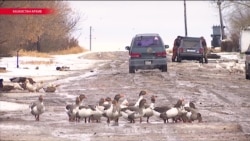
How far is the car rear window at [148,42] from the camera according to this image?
26.7 meters

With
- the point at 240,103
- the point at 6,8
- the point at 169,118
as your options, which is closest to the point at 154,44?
the point at 6,8

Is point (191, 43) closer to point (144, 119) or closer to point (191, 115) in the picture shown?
point (144, 119)

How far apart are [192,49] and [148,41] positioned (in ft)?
33.5

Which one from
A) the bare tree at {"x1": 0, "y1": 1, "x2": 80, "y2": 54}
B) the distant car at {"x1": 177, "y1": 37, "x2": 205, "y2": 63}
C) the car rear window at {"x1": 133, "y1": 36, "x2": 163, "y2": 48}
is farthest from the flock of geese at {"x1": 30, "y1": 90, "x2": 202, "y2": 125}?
the distant car at {"x1": 177, "y1": 37, "x2": 205, "y2": 63}

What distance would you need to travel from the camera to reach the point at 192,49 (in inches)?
1439

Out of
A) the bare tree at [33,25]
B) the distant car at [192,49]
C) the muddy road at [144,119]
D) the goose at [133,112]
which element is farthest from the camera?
the distant car at [192,49]

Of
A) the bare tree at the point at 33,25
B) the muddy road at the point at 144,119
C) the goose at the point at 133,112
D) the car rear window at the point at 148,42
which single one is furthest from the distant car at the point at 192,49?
the goose at the point at 133,112

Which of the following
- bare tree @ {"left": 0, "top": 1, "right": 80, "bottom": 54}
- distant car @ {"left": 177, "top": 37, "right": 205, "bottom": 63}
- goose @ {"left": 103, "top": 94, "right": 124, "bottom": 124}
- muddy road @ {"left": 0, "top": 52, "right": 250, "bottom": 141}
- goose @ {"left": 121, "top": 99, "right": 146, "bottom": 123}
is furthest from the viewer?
distant car @ {"left": 177, "top": 37, "right": 205, "bottom": 63}

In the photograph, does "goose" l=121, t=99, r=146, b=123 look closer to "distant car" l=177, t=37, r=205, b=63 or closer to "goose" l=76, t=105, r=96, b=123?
"goose" l=76, t=105, r=96, b=123

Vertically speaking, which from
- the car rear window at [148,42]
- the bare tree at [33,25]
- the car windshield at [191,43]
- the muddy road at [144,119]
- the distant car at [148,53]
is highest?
the bare tree at [33,25]

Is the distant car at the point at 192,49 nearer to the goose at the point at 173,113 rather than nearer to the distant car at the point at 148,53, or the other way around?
the distant car at the point at 148,53

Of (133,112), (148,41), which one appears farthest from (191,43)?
(133,112)

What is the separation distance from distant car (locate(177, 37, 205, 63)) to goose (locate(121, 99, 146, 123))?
84.1 ft

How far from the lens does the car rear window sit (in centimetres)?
2672
